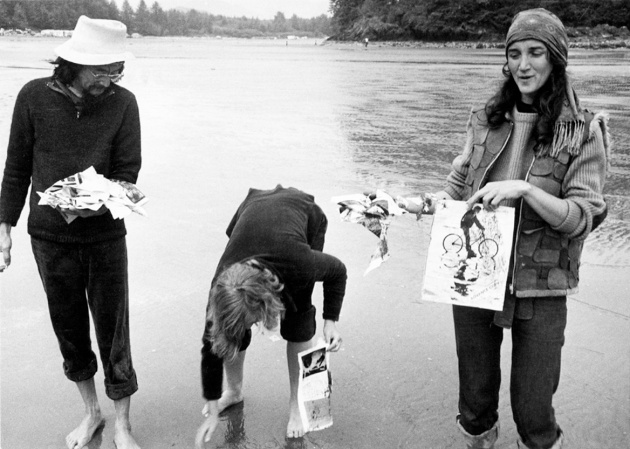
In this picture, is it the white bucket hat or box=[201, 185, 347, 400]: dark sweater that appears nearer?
box=[201, 185, 347, 400]: dark sweater

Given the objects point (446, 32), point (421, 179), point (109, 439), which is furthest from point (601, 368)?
point (446, 32)

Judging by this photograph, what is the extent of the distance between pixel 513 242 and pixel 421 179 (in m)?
5.63

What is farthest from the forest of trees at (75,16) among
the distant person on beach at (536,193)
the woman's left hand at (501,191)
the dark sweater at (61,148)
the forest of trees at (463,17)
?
the woman's left hand at (501,191)

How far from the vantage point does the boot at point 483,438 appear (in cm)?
292

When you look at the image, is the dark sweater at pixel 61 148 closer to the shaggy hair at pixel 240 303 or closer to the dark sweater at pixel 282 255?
the dark sweater at pixel 282 255

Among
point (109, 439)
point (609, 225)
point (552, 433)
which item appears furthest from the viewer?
point (609, 225)

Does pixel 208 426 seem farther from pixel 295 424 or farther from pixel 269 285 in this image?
pixel 269 285

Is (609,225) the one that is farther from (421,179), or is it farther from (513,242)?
(513,242)

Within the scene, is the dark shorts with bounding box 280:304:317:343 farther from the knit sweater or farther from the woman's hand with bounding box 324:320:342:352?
the knit sweater

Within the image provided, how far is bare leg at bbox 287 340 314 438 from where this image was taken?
3193 millimetres

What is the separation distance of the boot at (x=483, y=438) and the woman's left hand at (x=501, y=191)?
109 cm

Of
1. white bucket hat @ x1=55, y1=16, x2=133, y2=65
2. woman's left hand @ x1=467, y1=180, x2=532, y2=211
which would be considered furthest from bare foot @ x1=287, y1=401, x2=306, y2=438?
white bucket hat @ x1=55, y1=16, x2=133, y2=65

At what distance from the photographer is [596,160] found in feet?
7.85

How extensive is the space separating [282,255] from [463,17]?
3187 inches
